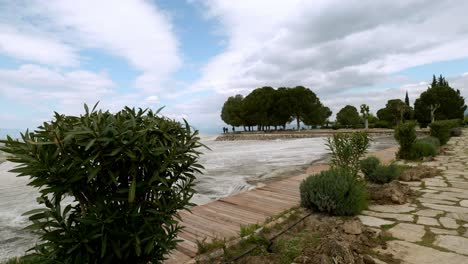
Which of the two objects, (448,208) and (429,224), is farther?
(448,208)

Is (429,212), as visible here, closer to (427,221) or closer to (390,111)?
(427,221)

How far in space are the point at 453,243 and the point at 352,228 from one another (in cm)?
100

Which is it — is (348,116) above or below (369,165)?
above

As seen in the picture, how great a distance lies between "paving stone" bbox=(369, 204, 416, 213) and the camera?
3842mm

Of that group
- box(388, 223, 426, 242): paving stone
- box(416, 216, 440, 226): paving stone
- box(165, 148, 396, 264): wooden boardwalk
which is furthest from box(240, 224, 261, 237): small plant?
box(416, 216, 440, 226): paving stone

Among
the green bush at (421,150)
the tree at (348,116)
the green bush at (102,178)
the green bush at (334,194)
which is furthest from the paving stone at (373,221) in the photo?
the tree at (348,116)

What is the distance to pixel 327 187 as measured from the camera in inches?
141

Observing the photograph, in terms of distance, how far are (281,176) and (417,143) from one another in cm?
579

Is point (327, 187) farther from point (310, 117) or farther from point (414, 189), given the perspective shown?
point (310, 117)

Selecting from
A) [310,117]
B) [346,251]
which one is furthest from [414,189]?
[310,117]

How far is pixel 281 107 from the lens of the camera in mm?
42594

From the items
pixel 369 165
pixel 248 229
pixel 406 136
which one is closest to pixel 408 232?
pixel 248 229

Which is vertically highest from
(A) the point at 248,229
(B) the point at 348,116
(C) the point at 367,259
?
(B) the point at 348,116

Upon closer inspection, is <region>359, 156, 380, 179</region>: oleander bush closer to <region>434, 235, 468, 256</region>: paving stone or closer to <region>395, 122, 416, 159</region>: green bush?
<region>434, 235, 468, 256</region>: paving stone
